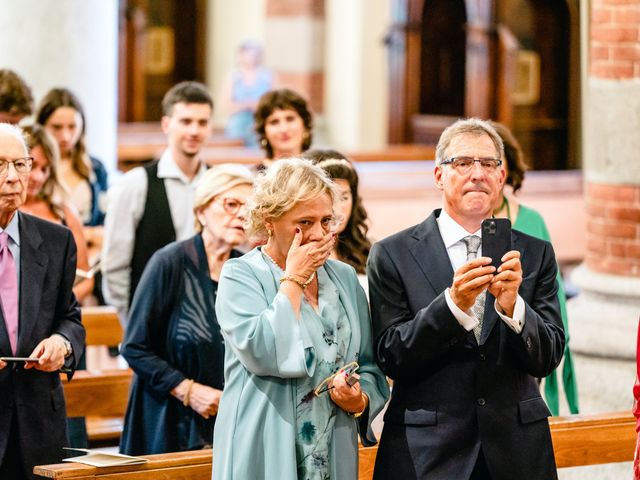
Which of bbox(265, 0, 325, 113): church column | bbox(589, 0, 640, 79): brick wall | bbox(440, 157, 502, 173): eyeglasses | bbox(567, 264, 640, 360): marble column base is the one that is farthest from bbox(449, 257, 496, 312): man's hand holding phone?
bbox(265, 0, 325, 113): church column

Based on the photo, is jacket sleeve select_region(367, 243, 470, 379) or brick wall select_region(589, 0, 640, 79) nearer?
jacket sleeve select_region(367, 243, 470, 379)

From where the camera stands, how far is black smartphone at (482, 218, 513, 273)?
3.40 meters

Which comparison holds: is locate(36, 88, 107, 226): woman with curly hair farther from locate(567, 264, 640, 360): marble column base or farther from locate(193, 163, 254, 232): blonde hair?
locate(567, 264, 640, 360): marble column base

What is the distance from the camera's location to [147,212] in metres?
5.77

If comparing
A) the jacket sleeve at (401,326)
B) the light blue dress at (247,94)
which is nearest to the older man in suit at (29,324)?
the jacket sleeve at (401,326)

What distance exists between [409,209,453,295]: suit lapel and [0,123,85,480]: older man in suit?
3.88 feet

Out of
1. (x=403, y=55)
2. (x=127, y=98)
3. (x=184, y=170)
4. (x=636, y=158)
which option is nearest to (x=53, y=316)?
(x=184, y=170)

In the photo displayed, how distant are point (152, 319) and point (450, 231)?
1.35 m

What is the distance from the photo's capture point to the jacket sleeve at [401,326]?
3420mm

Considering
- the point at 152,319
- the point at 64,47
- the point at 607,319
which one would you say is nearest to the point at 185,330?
the point at 152,319

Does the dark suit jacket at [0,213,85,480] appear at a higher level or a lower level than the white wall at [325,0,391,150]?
lower

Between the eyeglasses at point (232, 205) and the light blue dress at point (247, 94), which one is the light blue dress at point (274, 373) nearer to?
the eyeglasses at point (232, 205)

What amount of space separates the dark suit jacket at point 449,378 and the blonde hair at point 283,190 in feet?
0.89

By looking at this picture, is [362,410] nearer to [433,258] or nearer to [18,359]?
[433,258]
